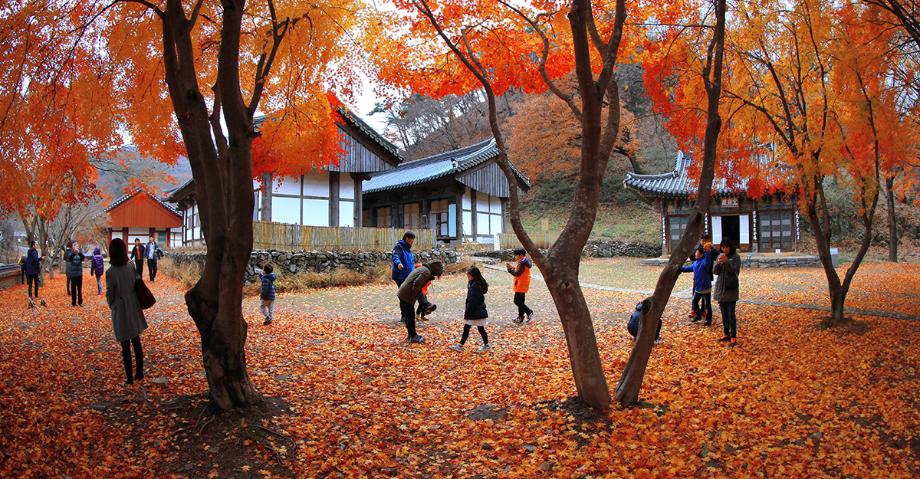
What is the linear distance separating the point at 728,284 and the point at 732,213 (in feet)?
65.1

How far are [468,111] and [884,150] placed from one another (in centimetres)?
3913

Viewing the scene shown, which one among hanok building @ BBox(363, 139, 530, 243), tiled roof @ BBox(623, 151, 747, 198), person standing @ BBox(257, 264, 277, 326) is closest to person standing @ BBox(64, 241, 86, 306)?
person standing @ BBox(257, 264, 277, 326)

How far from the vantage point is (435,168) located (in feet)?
92.0

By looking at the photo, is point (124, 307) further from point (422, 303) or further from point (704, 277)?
point (704, 277)

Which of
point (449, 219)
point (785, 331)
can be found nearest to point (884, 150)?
point (785, 331)

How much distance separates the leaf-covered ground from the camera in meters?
3.93

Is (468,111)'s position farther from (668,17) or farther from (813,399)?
(813,399)

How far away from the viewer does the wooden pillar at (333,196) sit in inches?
786

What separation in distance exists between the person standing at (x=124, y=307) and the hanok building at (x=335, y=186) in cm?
1297

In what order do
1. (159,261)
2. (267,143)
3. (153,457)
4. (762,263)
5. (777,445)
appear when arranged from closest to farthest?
(153,457), (777,445), (267,143), (762,263), (159,261)

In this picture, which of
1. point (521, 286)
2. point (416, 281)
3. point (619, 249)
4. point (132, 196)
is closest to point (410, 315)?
point (416, 281)

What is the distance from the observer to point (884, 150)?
8453 mm

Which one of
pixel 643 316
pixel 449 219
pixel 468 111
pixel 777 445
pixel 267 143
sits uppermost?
pixel 468 111

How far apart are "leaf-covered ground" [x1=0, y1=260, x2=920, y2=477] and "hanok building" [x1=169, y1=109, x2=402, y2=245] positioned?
34.2 feet
